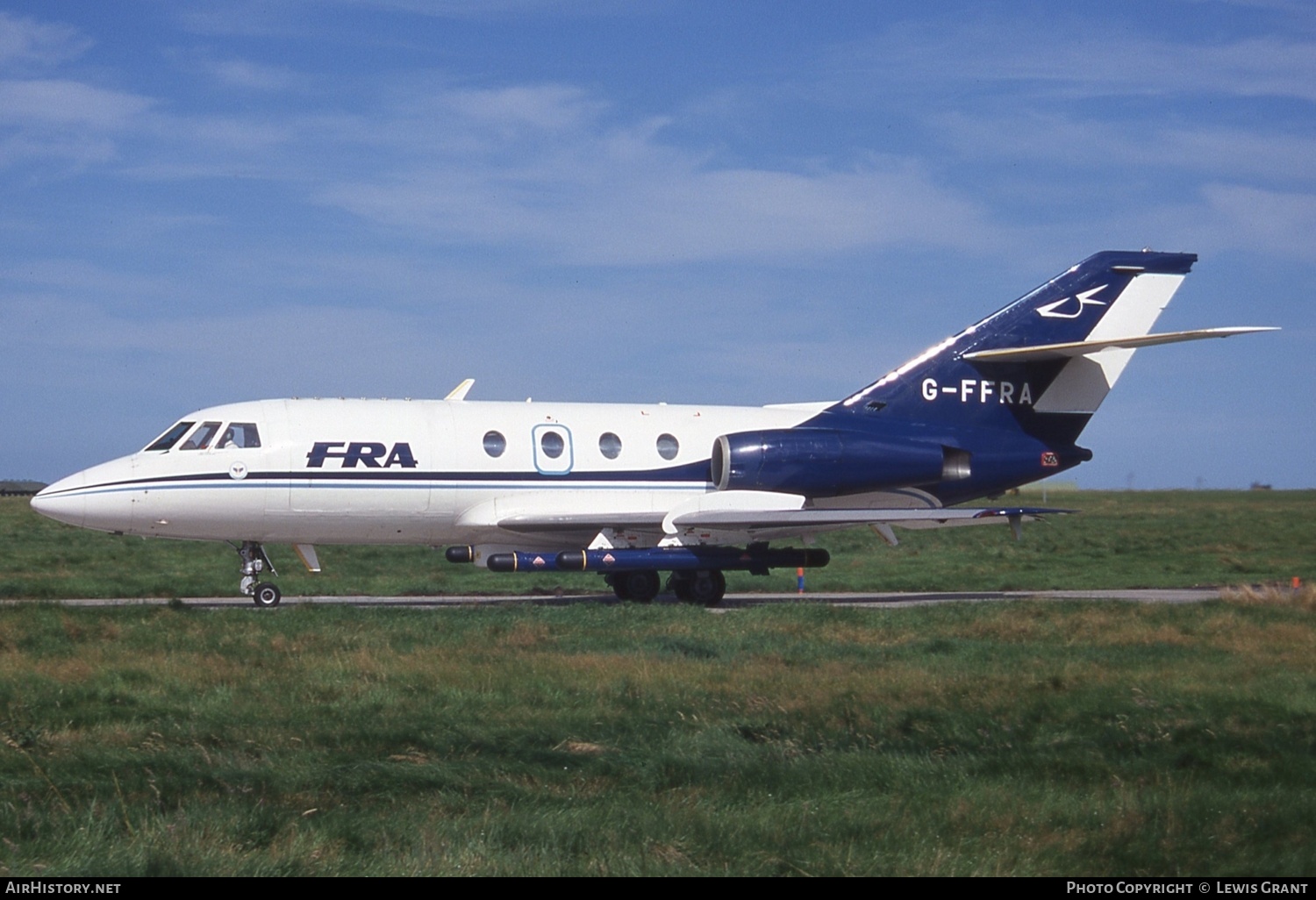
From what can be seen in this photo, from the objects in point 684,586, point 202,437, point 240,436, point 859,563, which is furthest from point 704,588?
point 859,563

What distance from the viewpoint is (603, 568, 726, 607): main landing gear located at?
901 inches

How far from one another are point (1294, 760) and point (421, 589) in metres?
18.9

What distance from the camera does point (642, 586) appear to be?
2322 cm

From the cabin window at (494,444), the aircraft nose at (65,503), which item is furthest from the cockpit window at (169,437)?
the cabin window at (494,444)

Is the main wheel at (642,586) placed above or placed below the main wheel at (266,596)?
below

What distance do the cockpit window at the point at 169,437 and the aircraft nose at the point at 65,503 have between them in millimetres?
1158

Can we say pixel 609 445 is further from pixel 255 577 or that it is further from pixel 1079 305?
pixel 1079 305

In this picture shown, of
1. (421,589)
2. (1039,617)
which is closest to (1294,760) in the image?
(1039,617)

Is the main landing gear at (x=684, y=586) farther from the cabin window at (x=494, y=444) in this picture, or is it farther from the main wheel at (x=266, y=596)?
the main wheel at (x=266, y=596)

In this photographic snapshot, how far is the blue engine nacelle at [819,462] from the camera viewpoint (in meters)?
22.8

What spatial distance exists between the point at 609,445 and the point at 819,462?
140 inches

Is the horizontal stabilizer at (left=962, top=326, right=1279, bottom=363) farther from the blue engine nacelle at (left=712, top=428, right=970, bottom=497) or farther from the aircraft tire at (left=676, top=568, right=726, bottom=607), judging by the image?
the aircraft tire at (left=676, top=568, right=726, bottom=607)

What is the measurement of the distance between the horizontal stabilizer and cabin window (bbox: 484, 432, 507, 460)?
863cm

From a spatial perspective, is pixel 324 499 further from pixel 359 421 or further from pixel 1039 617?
pixel 1039 617
